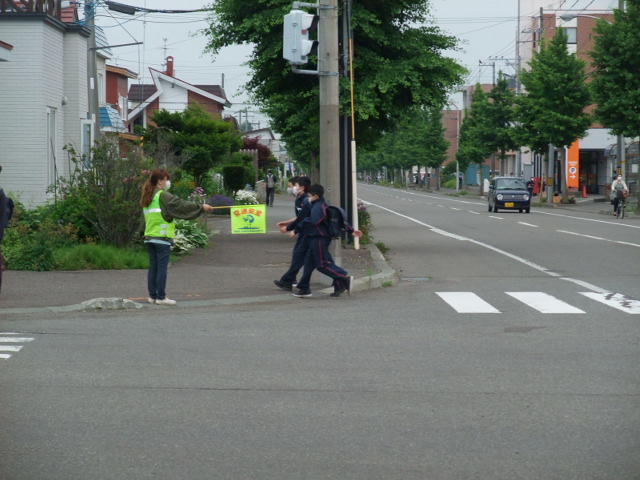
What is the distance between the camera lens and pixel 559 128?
184ft

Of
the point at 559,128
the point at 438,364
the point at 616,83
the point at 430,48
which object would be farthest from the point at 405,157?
the point at 438,364

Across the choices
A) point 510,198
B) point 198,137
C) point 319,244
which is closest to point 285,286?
point 319,244

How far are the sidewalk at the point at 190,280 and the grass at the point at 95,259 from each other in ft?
1.15

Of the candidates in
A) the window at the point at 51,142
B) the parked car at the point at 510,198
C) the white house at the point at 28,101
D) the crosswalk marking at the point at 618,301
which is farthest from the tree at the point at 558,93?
the crosswalk marking at the point at 618,301

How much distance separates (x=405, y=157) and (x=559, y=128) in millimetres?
Result: 70879

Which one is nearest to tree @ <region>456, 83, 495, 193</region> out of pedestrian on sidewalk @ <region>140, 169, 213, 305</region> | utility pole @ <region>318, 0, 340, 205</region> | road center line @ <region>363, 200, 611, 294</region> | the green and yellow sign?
road center line @ <region>363, 200, 611, 294</region>

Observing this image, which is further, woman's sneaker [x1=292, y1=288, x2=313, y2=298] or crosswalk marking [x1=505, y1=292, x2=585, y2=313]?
woman's sneaker [x1=292, y1=288, x2=313, y2=298]

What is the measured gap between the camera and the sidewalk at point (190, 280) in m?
13.4

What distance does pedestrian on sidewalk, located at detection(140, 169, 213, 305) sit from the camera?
12.7 metres

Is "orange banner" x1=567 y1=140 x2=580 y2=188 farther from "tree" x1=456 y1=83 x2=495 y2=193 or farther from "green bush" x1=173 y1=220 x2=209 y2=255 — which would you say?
"green bush" x1=173 y1=220 x2=209 y2=255

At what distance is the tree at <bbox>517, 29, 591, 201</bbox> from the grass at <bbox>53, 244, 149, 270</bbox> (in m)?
42.6

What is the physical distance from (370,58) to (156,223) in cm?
985

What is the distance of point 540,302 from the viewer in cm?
1323

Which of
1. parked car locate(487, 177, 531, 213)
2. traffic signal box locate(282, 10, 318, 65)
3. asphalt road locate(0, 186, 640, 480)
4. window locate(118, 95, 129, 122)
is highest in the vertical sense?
window locate(118, 95, 129, 122)
